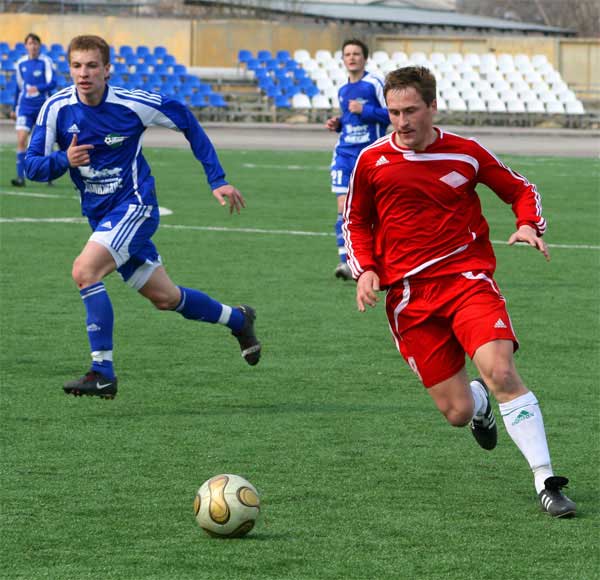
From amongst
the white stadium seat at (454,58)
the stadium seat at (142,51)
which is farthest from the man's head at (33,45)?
the white stadium seat at (454,58)

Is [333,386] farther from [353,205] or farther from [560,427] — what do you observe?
[353,205]

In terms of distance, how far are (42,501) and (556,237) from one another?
11748 mm

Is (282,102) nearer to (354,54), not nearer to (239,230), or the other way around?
(239,230)

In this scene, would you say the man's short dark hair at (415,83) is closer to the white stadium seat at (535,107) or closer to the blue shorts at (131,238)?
the blue shorts at (131,238)

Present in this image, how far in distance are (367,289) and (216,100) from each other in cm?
3711

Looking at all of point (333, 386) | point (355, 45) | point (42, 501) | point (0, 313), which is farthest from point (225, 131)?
point (42, 501)

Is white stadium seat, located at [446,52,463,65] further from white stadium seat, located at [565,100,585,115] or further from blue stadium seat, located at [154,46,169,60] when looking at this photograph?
blue stadium seat, located at [154,46,169,60]

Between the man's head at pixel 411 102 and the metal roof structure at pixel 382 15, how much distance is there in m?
46.3

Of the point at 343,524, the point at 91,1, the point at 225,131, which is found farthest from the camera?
the point at 91,1

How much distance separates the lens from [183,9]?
5206cm

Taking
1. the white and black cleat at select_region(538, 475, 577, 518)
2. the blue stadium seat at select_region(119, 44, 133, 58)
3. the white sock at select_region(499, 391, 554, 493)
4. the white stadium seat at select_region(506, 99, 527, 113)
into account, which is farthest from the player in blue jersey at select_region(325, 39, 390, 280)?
the white stadium seat at select_region(506, 99, 527, 113)

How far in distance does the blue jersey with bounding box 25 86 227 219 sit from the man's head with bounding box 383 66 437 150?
2348 mm

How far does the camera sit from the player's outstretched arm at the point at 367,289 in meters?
6.14

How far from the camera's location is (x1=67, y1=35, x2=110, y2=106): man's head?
8.08 meters
